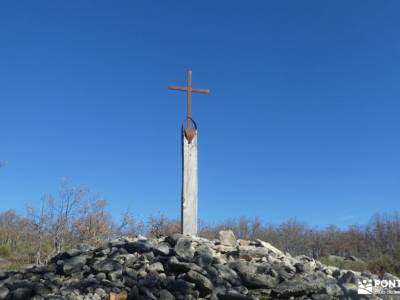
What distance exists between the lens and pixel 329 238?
26953 mm

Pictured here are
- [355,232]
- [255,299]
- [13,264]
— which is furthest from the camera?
[355,232]

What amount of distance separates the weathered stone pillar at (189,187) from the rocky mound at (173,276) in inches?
56.4

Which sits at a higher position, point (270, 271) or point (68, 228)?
point (68, 228)

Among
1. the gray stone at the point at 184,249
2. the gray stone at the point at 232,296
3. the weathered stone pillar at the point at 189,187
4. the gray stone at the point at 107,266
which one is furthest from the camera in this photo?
the weathered stone pillar at the point at 189,187

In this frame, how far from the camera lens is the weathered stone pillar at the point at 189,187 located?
11.3 m

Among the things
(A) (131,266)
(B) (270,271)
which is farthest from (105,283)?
(B) (270,271)

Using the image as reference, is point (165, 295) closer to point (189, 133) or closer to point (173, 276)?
point (173, 276)

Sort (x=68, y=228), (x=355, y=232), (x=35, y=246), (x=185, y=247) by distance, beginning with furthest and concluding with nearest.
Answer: (x=355, y=232)
(x=68, y=228)
(x=35, y=246)
(x=185, y=247)

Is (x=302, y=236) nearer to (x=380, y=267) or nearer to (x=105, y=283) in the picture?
(x=380, y=267)

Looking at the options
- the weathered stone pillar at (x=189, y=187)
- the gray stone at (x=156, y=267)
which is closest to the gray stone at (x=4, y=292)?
the gray stone at (x=156, y=267)

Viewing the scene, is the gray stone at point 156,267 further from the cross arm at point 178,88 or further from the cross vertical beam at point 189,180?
the cross arm at point 178,88

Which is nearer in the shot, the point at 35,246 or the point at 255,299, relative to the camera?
the point at 255,299

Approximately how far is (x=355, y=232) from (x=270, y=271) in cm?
2087

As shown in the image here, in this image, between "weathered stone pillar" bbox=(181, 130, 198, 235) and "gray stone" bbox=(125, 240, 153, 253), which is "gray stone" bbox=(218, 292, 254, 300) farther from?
"weathered stone pillar" bbox=(181, 130, 198, 235)
